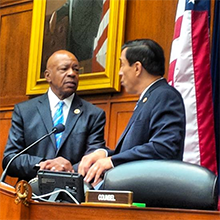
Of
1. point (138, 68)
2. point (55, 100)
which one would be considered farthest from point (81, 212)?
point (55, 100)

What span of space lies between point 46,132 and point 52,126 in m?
0.06

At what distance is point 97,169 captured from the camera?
2963 mm

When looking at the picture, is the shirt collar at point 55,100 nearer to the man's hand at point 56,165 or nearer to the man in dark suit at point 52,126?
the man in dark suit at point 52,126

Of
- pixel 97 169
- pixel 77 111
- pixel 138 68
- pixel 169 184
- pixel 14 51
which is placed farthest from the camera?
pixel 14 51

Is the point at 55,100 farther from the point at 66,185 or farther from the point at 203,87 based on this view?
the point at 66,185

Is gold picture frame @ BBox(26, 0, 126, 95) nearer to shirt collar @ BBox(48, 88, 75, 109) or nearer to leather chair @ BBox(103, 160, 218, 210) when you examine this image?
shirt collar @ BBox(48, 88, 75, 109)

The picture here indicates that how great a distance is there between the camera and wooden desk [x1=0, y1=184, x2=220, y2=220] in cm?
201

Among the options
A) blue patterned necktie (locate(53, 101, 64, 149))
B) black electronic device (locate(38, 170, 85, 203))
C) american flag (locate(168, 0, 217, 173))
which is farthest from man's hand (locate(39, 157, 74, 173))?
black electronic device (locate(38, 170, 85, 203))

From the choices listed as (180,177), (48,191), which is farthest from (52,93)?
(180,177)

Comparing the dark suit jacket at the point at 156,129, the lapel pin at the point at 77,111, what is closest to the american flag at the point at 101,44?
the lapel pin at the point at 77,111

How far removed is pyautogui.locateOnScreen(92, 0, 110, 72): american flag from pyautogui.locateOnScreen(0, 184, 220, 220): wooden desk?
309 cm

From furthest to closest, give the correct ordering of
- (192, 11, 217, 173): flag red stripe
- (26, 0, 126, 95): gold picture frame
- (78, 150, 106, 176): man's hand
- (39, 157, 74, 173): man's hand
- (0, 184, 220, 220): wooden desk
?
(26, 0, 126, 95): gold picture frame, (192, 11, 217, 173): flag red stripe, (39, 157, 74, 173): man's hand, (78, 150, 106, 176): man's hand, (0, 184, 220, 220): wooden desk

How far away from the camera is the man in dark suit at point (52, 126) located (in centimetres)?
431

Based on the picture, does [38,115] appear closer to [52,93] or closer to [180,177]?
[52,93]
